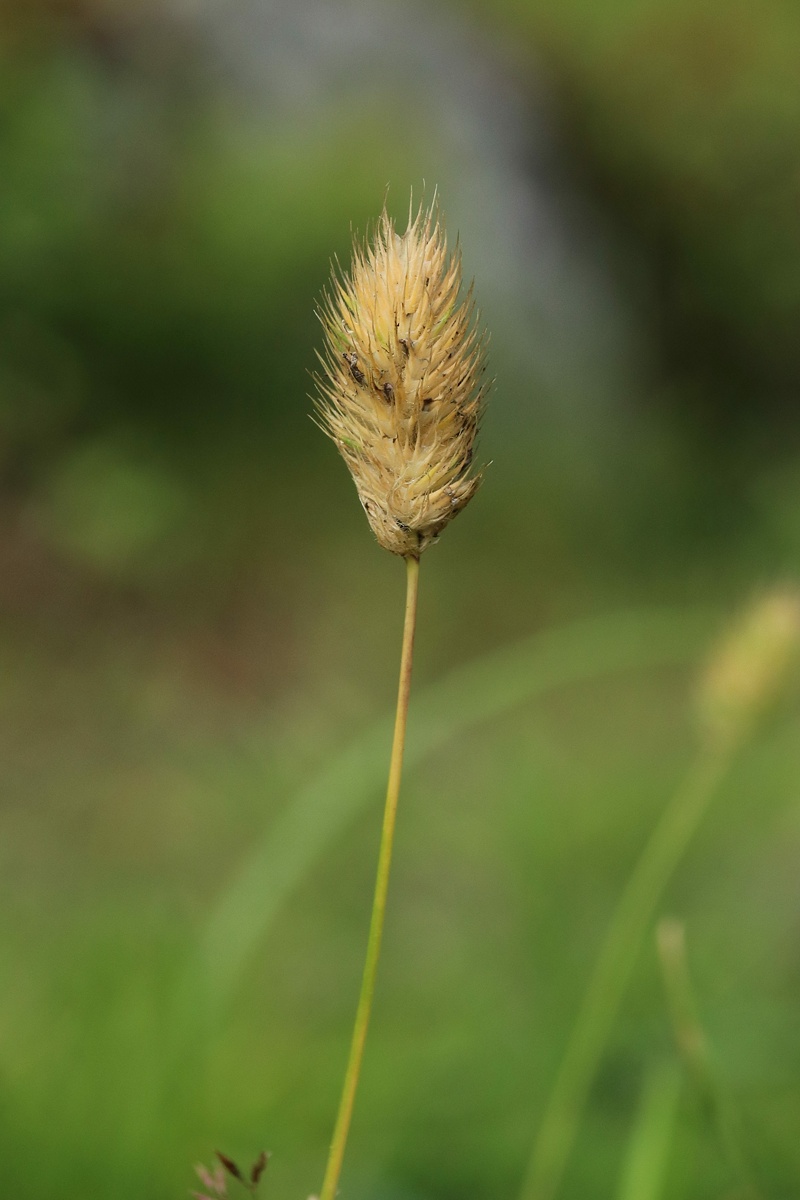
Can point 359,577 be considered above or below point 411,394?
above

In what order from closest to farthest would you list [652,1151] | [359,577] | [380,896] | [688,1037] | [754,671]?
[380,896] < [688,1037] < [652,1151] < [754,671] < [359,577]

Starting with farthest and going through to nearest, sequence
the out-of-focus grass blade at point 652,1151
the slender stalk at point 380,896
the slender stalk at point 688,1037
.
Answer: the out-of-focus grass blade at point 652,1151
the slender stalk at point 688,1037
the slender stalk at point 380,896

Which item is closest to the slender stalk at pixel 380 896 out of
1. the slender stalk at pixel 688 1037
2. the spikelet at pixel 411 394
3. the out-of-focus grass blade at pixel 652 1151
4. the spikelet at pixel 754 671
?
the spikelet at pixel 411 394

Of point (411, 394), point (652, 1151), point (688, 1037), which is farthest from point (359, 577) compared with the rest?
point (411, 394)

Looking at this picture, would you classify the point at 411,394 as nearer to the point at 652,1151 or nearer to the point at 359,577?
the point at 652,1151

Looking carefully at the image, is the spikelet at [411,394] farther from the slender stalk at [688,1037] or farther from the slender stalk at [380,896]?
the slender stalk at [688,1037]

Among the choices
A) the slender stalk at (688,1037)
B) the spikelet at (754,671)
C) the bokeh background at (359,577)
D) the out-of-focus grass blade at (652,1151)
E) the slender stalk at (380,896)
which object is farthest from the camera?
the bokeh background at (359,577)

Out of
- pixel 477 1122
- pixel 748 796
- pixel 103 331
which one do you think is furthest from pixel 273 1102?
pixel 103 331

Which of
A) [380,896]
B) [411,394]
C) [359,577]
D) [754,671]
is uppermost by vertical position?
[359,577]
